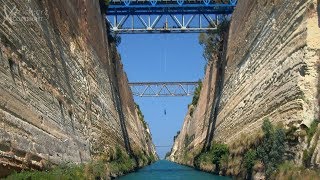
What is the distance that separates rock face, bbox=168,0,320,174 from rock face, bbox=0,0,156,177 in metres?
7.18

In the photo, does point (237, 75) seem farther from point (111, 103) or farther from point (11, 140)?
point (11, 140)

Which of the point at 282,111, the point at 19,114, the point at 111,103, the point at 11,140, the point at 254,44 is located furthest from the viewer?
the point at 111,103

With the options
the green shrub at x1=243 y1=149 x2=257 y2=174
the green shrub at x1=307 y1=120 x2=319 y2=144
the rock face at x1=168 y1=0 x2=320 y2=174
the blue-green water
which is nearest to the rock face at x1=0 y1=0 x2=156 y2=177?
the blue-green water

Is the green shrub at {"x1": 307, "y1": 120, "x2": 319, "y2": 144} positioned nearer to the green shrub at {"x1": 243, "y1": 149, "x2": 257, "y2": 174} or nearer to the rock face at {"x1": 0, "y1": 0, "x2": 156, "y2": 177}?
the green shrub at {"x1": 243, "y1": 149, "x2": 257, "y2": 174}

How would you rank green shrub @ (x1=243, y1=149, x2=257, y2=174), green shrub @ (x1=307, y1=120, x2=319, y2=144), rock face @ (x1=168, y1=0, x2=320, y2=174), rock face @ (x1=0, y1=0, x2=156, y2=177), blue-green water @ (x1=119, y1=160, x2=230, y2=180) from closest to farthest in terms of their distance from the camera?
rock face @ (x1=0, y1=0, x2=156, y2=177), green shrub @ (x1=307, y1=120, x2=319, y2=144), rock face @ (x1=168, y1=0, x2=320, y2=174), green shrub @ (x1=243, y1=149, x2=257, y2=174), blue-green water @ (x1=119, y1=160, x2=230, y2=180)

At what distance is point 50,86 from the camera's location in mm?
16516

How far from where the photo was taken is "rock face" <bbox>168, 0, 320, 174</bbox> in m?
15.7

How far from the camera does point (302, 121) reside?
15383 mm

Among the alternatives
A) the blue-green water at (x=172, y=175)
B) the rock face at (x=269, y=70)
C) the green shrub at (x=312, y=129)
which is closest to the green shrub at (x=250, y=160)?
the rock face at (x=269, y=70)

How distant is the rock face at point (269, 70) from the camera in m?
15.7

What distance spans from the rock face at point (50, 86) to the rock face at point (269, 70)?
7175 millimetres

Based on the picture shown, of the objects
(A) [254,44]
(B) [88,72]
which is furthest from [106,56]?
(A) [254,44]

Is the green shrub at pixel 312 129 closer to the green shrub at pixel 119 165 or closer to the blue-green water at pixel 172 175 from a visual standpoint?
the blue-green water at pixel 172 175

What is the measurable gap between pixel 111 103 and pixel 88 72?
7643 mm
